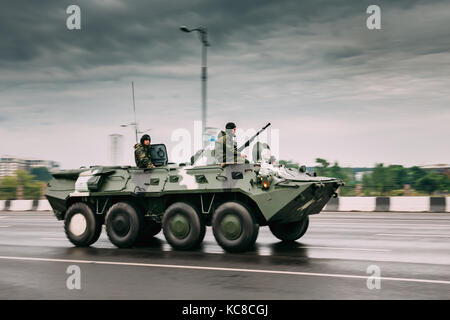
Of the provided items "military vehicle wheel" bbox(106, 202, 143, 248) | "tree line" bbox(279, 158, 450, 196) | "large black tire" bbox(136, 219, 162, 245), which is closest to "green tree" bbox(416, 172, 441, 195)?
"tree line" bbox(279, 158, 450, 196)

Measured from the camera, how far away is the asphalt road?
704 centimetres

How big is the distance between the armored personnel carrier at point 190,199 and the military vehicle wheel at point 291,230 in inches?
0.8

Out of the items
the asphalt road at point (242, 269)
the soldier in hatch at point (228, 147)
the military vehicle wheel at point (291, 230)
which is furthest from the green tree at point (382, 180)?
the soldier in hatch at point (228, 147)

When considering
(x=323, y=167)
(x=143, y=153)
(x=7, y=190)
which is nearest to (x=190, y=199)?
(x=143, y=153)

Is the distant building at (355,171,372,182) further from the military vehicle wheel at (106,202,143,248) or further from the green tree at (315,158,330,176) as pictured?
the military vehicle wheel at (106,202,143,248)

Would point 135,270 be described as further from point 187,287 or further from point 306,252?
point 306,252

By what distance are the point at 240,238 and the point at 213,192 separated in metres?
1.06

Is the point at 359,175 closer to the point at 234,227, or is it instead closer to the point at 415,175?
the point at 415,175

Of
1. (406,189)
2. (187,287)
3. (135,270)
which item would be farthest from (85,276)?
(406,189)

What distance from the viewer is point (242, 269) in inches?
342

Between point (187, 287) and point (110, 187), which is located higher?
point (110, 187)

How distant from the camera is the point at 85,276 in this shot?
8.33 meters

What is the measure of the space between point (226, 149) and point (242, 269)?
117 inches

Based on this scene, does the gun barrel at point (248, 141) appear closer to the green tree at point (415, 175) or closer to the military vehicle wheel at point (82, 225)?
the military vehicle wheel at point (82, 225)
